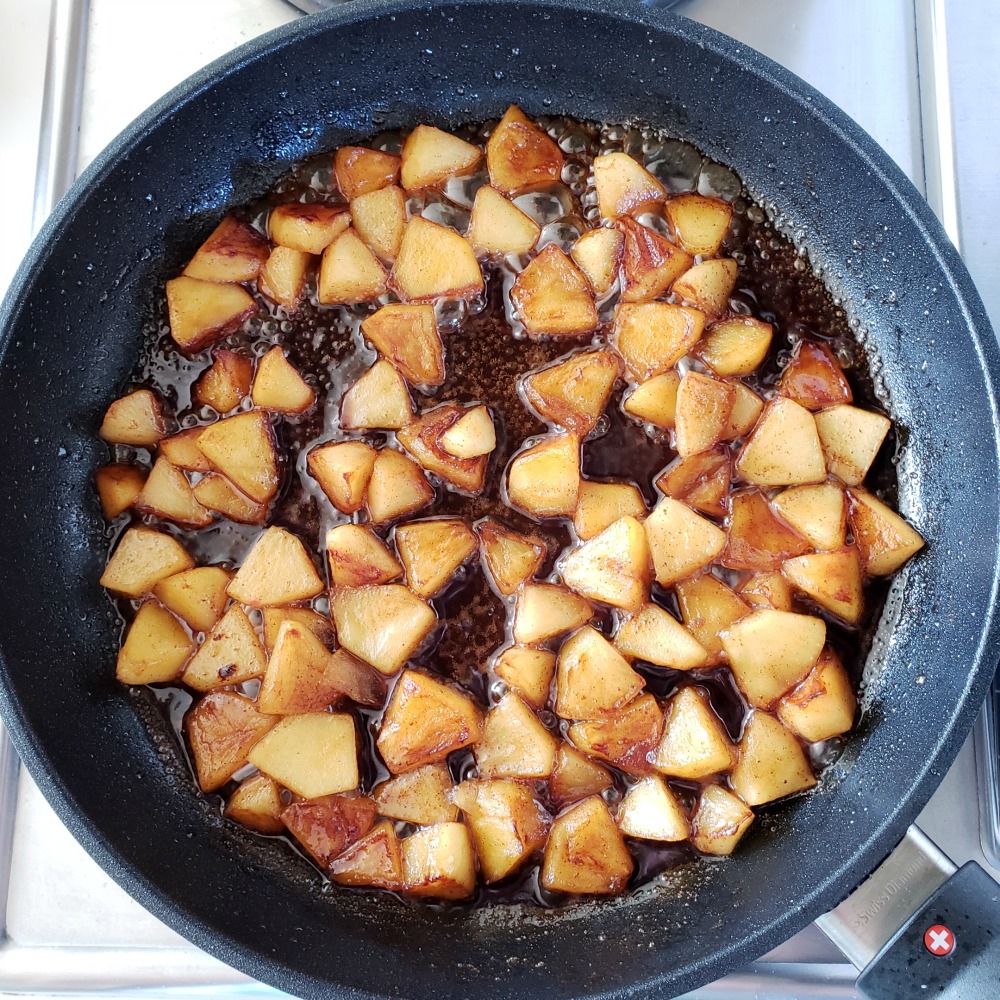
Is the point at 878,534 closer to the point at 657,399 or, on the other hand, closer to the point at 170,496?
the point at 657,399

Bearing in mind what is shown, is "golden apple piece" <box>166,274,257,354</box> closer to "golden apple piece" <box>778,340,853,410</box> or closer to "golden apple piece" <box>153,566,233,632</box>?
"golden apple piece" <box>153,566,233,632</box>

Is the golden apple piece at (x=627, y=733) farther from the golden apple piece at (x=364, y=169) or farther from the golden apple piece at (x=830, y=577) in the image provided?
the golden apple piece at (x=364, y=169)

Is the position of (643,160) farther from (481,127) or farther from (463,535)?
(463,535)

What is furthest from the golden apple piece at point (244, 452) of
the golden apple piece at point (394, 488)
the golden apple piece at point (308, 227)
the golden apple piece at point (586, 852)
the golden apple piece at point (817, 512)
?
the golden apple piece at point (817, 512)

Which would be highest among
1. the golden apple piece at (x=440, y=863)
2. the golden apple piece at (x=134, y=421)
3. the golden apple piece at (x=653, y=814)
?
the golden apple piece at (x=653, y=814)

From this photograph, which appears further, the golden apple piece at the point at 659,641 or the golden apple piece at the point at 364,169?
the golden apple piece at the point at 364,169

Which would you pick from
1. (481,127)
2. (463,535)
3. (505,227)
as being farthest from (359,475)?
(481,127)

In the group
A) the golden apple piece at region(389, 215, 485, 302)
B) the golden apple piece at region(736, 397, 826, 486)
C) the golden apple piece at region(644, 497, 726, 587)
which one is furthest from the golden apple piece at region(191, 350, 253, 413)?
the golden apple piece at region(736, 397, 826, 486)
